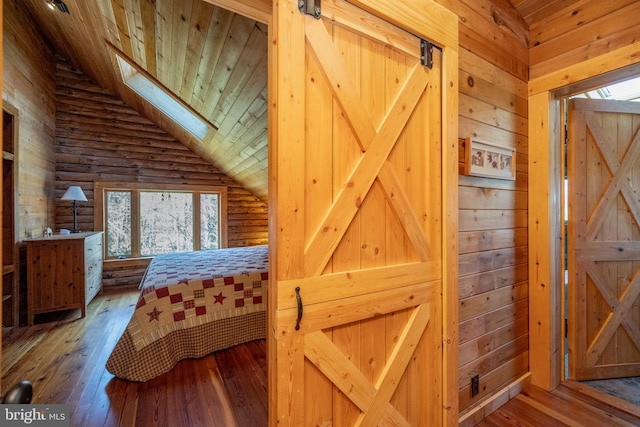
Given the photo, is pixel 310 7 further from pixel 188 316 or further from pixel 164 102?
pixel 164 102

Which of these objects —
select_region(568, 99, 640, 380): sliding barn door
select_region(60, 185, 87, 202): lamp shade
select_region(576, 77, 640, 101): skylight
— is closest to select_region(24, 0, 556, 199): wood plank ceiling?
select_region(568, 99, 640, 380): sliding barn door

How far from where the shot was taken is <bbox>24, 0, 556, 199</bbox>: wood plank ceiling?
6.32ft

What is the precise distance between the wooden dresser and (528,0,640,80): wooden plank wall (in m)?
4.73

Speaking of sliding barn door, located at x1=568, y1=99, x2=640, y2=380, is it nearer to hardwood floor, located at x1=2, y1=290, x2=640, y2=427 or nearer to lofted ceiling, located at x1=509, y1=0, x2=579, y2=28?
hardwood floor, located at x1=2, y1=290, x2=640, y2=427

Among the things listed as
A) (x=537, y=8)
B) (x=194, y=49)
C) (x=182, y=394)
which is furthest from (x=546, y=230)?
(x=194, y=49)

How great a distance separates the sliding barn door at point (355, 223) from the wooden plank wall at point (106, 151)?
189 inches

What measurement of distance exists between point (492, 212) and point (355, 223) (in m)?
1.09

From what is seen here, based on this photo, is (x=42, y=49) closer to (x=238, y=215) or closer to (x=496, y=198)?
(x=238, y=215)

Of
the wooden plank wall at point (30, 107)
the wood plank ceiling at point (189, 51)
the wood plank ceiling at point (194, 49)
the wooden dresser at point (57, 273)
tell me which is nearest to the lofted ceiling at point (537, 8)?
the wood plank ceiling at point (194, 49)

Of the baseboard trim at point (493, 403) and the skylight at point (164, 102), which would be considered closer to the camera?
the baseboard trim at point (493, 403)

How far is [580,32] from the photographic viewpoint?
174 cm

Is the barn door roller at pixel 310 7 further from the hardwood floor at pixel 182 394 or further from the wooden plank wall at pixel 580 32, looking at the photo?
the hardwood floor at pixel 182 394

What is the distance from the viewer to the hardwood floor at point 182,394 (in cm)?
167

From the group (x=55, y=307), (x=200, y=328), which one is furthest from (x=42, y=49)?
(x=200, y=328)
